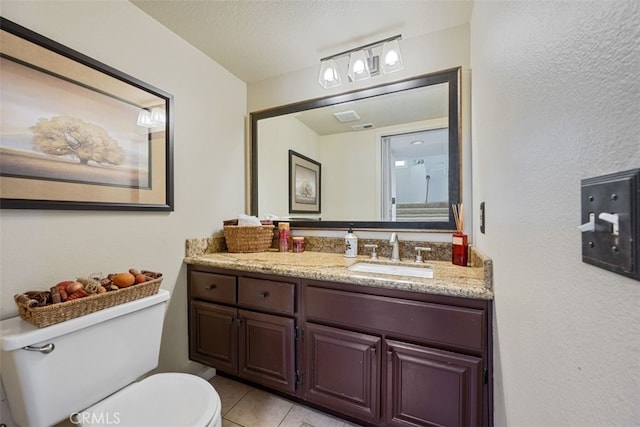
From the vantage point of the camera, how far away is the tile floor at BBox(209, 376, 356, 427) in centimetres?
137

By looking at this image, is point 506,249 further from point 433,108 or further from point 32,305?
point 32,305

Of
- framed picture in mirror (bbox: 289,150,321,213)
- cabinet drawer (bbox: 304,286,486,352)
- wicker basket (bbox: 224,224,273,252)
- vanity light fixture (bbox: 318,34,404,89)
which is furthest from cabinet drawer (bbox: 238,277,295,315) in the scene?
vanity light fixture (bbox: 318,34,404,89)

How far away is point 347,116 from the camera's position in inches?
72.5

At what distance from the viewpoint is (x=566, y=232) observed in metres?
0.41

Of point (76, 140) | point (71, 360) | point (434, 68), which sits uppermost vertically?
point (434, 68)

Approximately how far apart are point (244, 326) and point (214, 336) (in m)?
0.27

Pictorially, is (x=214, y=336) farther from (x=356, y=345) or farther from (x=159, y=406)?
(x=356, y=345)

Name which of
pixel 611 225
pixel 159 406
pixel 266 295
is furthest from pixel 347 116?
pixel 159 406

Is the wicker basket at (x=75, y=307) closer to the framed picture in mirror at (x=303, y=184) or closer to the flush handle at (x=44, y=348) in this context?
the flush handle at (x=44, y=348)

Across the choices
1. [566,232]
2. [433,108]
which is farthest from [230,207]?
[566,232]

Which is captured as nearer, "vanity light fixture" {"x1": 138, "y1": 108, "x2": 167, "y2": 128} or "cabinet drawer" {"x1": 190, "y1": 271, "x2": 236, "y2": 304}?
"vanity light fixture" {"x1": 138, "y1": 108, "x2": 167, "y2": 128}

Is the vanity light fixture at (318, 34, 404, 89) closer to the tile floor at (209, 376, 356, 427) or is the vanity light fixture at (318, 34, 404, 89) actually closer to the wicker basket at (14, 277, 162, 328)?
the wicker basket at (14, 277, 162, 328)

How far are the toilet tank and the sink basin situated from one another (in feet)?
3.46

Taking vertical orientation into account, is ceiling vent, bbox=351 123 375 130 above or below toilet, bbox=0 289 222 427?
above
